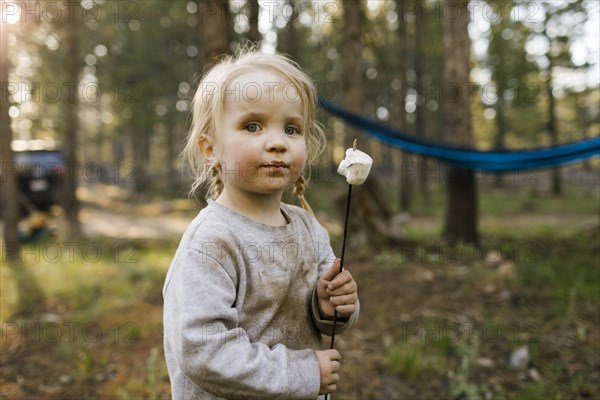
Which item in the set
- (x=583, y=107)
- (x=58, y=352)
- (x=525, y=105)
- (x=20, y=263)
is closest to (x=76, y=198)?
(x=20, y=263)

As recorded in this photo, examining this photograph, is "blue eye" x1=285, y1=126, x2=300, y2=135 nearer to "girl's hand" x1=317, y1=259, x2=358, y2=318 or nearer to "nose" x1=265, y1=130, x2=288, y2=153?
"nose" x1=265, y1=130, x2=288, y2=153

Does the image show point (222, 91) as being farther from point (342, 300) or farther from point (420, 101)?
point (420, 101)

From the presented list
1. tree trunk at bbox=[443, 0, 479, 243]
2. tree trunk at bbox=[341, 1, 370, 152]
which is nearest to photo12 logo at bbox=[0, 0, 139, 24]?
tree trunk at bbox=[341, 1, 370, 152]

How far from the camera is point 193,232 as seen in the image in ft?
3.79

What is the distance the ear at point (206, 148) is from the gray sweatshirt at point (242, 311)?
14 cm

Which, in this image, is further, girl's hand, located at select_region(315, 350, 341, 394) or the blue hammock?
the blue hammock

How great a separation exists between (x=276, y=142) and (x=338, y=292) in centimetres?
43

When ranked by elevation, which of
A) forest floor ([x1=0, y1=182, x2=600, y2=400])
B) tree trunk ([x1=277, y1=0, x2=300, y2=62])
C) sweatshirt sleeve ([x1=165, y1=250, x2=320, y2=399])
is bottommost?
forest floor ([x1=0, y1=182, x2=600, y2=400])

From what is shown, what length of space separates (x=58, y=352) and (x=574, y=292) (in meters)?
3.71

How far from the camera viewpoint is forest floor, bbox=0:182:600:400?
253 centimetres

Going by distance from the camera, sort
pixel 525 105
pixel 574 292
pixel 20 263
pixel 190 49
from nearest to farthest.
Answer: pixel 574 292 → pixel 20 263 → pixel 190 49 → pixel 525 105

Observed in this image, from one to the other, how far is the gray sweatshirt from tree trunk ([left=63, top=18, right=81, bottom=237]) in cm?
690

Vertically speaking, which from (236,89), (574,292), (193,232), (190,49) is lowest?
(574,292)

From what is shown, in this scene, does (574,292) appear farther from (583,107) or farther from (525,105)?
(583,107)
